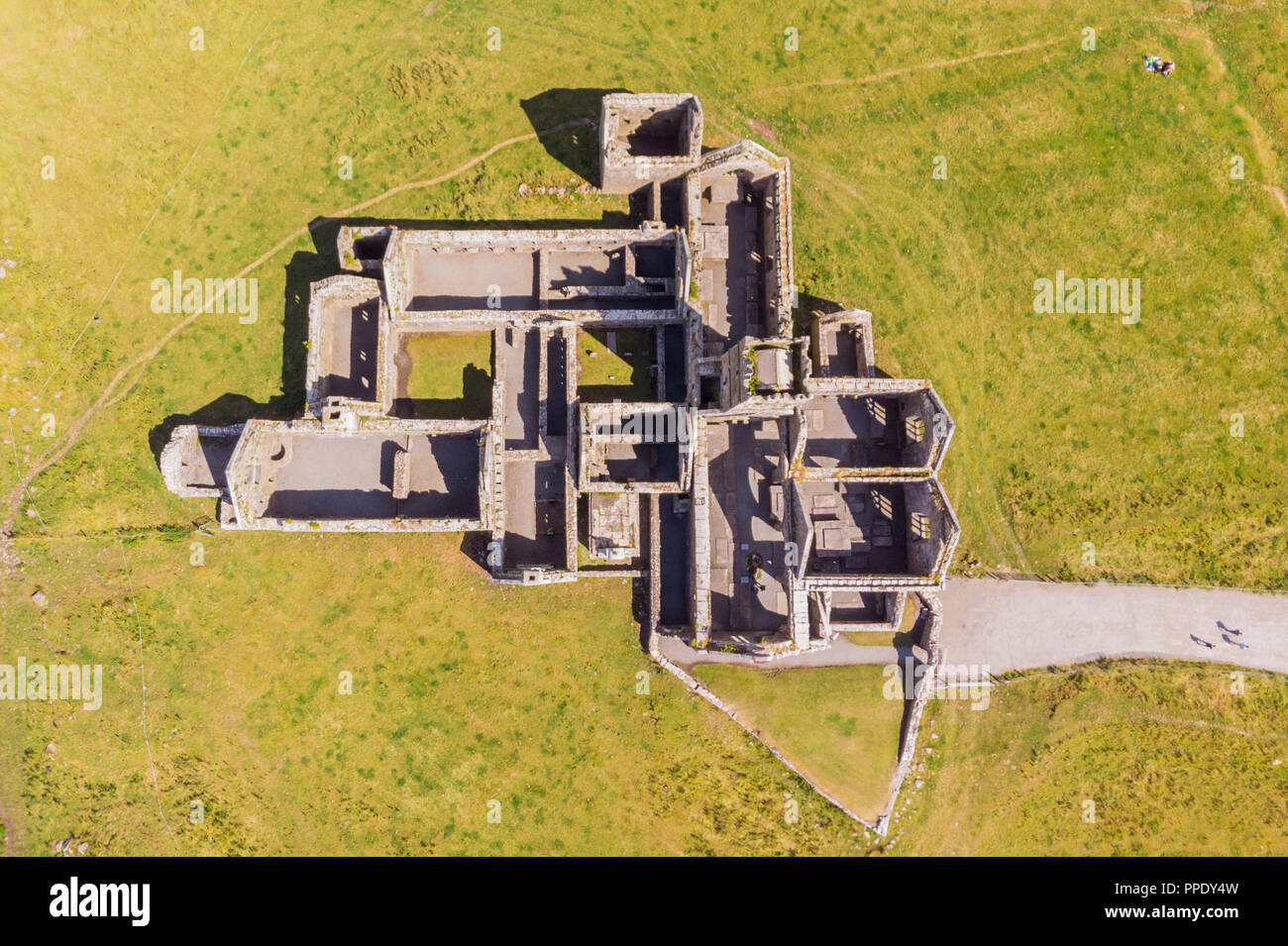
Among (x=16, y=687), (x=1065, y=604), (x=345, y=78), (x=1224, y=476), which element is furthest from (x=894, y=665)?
(x=16, y=687)

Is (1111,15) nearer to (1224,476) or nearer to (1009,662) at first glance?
(1224,476)

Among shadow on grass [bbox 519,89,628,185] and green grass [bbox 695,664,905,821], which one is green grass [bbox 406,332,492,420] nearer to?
shadow on grass [bbox 519,89,628,185]

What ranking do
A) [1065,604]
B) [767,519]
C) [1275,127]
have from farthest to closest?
[1275,127] → [1065,604] → [767,519]

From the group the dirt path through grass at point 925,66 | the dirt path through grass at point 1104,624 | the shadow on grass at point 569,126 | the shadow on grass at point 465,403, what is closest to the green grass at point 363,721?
the shadow on grass at point 465,403

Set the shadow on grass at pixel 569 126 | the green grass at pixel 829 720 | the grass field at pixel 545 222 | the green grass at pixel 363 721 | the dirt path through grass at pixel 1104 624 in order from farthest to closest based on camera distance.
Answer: the shadow on grass at pixel 569 126 < the dirt path through grass at pixel 1104 624 < the green grass at pixel 829 720 < the grass field at pixel 545 222 < the green grass at pixel 363 721

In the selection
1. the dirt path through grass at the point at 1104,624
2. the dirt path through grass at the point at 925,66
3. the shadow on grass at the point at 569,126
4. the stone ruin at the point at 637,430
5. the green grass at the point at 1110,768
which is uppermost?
the dirt path through grass at the point at 925,66

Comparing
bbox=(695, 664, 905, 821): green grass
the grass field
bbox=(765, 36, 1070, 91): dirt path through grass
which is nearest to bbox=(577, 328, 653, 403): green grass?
the grass field

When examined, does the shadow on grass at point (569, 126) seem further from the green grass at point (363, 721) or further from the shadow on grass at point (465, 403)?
the green grass at point (363, 721)
